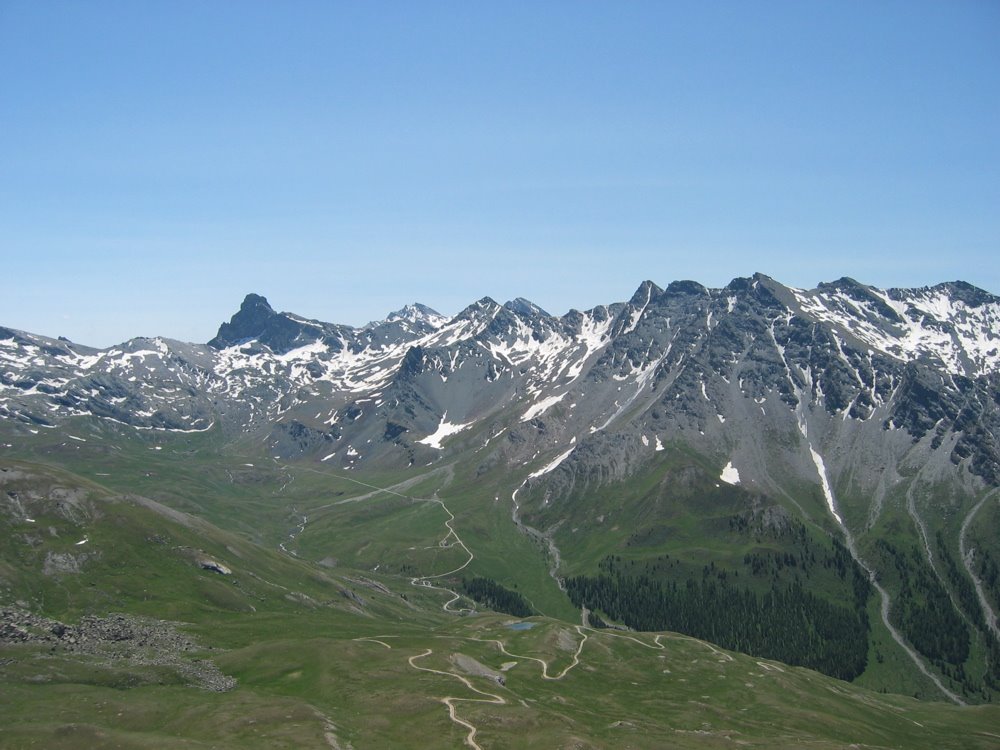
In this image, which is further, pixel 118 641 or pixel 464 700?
pixel 118 641

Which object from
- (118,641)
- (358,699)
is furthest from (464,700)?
(118,641)

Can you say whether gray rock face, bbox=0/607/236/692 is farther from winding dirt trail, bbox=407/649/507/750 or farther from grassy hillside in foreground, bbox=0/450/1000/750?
winding dirt trail, bbox=407/649/507/750

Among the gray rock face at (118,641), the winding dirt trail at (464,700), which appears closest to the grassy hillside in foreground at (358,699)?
the winding dirt trail at (464,700)

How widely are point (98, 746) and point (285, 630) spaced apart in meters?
93.5

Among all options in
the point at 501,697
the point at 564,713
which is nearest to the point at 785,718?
the point at 564,713

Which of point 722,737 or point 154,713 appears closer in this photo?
point 154,713

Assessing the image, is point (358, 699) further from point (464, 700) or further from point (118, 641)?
point (118, 641)

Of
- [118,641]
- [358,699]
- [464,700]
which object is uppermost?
[464,700]

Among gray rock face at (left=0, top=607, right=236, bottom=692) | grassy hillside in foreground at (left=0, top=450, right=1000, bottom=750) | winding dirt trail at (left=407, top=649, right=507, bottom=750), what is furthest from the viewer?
gray rock face at (left=0, top=607, right=236, bottom=692)

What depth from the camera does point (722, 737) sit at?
14712 cm

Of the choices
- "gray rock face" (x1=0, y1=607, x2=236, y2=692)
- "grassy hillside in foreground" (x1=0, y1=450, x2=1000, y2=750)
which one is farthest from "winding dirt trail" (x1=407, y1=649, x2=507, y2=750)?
"gray rock face" (x1=0, y1=607, x2=236, y2=692)

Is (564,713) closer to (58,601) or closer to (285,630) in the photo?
(285,630)

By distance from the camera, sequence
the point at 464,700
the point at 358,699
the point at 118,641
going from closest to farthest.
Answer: the point at 464,700 → the point at 358,699 → the point at 118,641

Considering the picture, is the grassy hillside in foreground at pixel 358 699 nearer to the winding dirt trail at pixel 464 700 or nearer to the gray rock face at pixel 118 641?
the winding dirt trail at pixel 464 700
